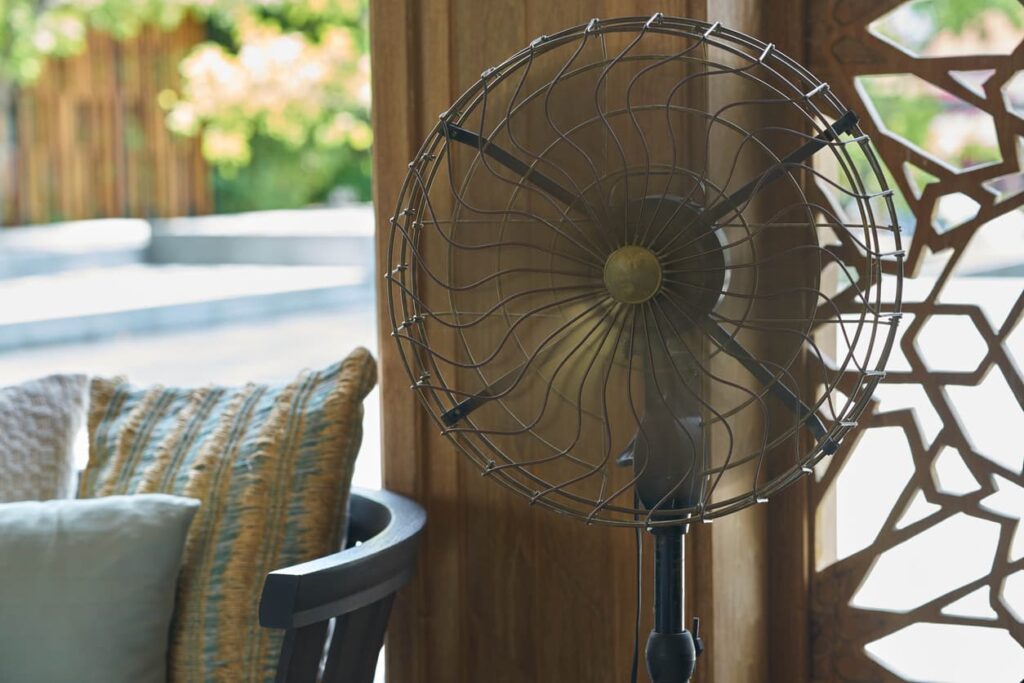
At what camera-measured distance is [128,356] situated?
6.95 metres

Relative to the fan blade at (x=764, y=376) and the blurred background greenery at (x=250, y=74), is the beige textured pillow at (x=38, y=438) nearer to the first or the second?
the fan blade at (x=764, y=376)

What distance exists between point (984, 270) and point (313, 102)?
11047mm

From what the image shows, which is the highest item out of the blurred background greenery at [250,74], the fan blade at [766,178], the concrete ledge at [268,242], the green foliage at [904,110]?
the blurred background greenery at [250,74]

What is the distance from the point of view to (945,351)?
1.57 metres

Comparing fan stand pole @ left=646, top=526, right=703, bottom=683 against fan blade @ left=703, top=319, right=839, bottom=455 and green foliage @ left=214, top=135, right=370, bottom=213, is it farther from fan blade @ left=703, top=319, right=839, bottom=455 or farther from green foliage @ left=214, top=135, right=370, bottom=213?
green foliage @ left=214, top=135, right=370, bottom=213

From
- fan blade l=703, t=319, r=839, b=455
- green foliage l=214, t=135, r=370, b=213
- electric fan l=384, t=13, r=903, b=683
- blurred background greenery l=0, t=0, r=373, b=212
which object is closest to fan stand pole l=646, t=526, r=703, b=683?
electric fan l=384, t=13, r=903, b=683

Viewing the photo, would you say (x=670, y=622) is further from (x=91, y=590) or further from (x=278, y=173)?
(x=278, y=173)

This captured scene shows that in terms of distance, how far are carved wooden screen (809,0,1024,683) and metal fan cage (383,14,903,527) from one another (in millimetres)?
289

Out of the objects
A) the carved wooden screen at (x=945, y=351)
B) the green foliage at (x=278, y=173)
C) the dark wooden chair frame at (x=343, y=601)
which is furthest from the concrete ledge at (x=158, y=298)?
the carved wooden screen at (x=945, y=351)

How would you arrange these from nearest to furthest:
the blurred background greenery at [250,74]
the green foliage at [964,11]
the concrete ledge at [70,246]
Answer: the green foliage at [964,11] → the concrete ledge at [70,246] → the blurred background greenery at [250,74]

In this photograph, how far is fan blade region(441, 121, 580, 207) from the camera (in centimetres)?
122

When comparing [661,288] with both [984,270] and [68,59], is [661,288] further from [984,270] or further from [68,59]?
[68,59]

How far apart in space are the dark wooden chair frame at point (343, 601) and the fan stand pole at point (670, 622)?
0.38 metres

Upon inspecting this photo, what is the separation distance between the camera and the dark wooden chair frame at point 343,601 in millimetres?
1353
